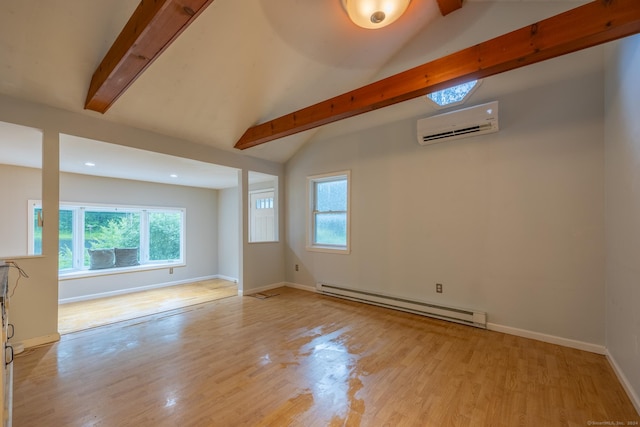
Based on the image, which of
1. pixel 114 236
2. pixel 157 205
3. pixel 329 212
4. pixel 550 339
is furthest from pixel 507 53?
pixel 114 236

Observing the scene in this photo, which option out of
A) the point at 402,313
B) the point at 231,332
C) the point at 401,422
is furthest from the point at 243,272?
the point at 401,422

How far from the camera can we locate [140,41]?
74.0 inches

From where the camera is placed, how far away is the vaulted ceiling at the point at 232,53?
2178 millimetres

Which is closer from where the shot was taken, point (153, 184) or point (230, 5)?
point (230, 5)

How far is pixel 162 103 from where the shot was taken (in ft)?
10.1

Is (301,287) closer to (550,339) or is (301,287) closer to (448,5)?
(550,339)

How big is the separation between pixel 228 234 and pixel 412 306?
4.44 meters

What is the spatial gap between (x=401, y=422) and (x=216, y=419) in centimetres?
114

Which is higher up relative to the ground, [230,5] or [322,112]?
[230,5]

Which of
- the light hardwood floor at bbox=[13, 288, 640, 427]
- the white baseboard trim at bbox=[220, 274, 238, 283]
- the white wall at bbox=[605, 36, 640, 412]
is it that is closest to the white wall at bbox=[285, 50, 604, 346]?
the white wall at bbox=[605, 36, 640, 412]

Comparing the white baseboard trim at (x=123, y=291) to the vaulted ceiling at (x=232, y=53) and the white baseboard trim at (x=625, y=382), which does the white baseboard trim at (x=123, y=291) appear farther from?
the white baseboard trim at (x=625, y=382)

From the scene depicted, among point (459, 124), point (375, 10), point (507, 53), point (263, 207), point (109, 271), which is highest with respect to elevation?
point (375, 10)

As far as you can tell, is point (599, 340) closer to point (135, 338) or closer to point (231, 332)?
point (231, 332)

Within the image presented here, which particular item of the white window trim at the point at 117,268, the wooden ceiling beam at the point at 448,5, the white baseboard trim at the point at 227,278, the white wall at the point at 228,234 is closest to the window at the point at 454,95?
the wooden ceiling beam at the point at 448,5
